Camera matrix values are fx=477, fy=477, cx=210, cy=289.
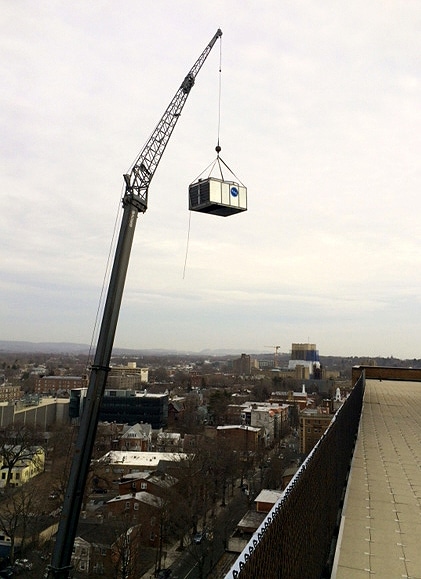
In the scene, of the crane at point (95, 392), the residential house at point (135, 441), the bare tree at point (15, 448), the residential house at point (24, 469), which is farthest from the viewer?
the residential house at point (135, 441)

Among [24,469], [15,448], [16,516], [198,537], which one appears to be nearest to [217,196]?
[16,516]

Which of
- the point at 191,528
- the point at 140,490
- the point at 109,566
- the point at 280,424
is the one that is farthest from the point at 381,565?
the point at 280,424

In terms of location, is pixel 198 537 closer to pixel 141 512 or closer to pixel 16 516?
pixel 141 512

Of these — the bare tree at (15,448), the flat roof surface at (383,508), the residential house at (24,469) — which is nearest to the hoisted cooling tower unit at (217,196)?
the flat roof surface at (383,508)

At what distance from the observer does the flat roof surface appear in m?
3.86

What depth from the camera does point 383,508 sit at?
5.19 metres

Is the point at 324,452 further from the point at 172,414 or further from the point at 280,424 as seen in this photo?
the point at 172,414

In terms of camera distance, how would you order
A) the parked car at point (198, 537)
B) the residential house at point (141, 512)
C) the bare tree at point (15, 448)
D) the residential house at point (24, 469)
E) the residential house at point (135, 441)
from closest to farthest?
the parked car at point (198, 537), the residential house at point (141, 512), the bare tree at point (15, 448), the residential house at point (24, 469), the residential house at point (135, 441)

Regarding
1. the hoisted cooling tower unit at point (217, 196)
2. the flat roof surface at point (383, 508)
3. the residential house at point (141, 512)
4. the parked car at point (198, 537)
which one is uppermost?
the hoisted cooling tower unit at point (217, 196)

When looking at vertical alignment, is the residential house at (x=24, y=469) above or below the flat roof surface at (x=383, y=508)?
below

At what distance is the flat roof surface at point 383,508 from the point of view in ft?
12.7

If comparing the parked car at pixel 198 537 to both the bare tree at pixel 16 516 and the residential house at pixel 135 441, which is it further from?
the residential house at pixel 135 441

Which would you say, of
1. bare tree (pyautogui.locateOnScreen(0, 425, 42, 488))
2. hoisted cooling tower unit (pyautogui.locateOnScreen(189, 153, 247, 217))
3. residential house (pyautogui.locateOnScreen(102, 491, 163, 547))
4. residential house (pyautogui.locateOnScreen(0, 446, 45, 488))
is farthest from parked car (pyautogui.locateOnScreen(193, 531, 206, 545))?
hoisted cooling tower unit (pyautogui.locateOnScreen(189, 153, 247, 217))

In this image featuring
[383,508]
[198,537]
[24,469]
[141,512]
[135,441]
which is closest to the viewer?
[383,508]
